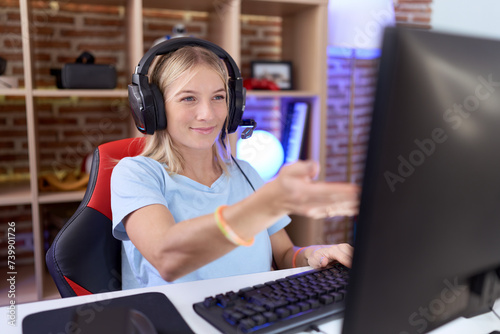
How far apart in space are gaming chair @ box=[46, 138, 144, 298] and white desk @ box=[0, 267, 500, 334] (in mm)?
228

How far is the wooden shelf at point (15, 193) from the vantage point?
1822 mm

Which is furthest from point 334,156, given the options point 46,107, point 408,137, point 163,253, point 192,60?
point 408,137

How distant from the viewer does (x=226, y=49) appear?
7.10ft

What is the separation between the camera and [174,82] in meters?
1.12

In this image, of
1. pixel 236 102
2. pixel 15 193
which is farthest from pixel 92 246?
pixel 15 193

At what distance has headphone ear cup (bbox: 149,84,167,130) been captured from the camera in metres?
1.10

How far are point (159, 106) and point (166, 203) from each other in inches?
10.5

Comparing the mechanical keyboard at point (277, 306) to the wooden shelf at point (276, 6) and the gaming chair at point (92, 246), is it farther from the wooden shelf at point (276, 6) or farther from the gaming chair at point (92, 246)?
the wooden shelf at point (276, 6)

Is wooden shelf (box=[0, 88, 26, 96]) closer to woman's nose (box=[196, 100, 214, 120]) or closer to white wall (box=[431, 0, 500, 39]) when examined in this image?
woman's nose (box=[196, 100, 214, 120])

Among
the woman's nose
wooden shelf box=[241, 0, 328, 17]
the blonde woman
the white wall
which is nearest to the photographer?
the blonde woman

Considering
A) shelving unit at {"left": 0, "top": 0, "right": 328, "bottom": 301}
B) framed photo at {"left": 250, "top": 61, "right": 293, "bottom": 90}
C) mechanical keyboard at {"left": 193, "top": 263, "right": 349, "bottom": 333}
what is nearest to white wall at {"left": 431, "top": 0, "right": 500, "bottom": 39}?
shelving unit at {"left": 0, "top": 0, "right": 328, "bottom": 301}

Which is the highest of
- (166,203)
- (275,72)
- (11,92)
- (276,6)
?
(276,6)

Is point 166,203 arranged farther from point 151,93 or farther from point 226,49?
point 226,49

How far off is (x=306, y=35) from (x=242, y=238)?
2022mm
